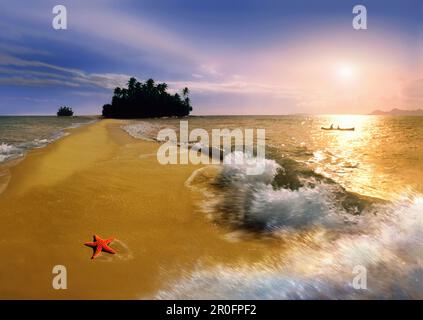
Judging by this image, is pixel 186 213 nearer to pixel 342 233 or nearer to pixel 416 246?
pixel 342 233

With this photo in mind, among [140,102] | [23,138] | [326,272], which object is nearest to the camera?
[326,272]

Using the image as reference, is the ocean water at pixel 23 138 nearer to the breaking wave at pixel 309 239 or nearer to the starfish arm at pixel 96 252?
the starfish arm at pixel 96 252

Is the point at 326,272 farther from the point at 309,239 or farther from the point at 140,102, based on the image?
the point at 140,102

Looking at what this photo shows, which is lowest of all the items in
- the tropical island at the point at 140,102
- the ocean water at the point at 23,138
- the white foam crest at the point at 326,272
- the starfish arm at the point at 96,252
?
the white foam crest at the point at 326,272

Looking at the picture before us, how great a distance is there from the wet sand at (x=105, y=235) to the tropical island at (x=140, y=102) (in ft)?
277

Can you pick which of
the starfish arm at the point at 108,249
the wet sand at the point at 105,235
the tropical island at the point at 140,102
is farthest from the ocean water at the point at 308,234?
the tropical island at the point at 140,102

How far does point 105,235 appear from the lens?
4617mm

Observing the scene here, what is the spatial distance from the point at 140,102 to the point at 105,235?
88.6m

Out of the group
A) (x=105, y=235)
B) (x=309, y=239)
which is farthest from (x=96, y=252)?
(x=309, y=239)

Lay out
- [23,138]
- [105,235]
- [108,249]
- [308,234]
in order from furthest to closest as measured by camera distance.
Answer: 1. [23,138]
2. [308,234]
3. [105,235]
4. [108,249]

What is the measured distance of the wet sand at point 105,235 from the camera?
3.51 meters

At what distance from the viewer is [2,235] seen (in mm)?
4434

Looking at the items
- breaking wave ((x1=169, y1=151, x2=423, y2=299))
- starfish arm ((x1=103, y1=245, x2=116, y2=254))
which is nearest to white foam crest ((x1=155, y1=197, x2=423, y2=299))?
breaking wave ((x1=169, y1=151, x2=423, y2=299))

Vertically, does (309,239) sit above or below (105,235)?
below
